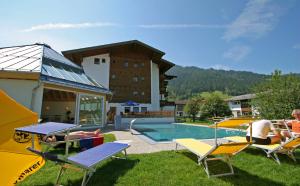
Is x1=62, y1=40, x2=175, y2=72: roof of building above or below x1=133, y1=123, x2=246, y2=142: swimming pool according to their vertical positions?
above

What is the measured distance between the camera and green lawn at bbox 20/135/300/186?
3715 mm

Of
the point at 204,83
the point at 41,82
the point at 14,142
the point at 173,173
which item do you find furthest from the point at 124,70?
the point at 204,83

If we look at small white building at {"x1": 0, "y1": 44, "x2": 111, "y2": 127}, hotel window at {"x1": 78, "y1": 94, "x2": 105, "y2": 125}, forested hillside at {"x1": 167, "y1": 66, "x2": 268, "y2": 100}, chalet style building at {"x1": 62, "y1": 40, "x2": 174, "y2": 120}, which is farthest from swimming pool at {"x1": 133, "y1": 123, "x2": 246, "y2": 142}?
forested hillside at {"x1": 167, "y1": 66, "x2": 268, "y2": 100}

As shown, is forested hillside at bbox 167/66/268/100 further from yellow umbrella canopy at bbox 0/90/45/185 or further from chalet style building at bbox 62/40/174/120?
yellow umbrella canopy at bbox 0/90/45/185

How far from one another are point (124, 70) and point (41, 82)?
73.6ft

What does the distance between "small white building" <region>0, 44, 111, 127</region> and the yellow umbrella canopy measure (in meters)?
7.64

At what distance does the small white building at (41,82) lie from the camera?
10.5 metres

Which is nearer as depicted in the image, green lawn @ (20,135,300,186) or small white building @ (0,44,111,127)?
green lawn @ (20,135,300,186)

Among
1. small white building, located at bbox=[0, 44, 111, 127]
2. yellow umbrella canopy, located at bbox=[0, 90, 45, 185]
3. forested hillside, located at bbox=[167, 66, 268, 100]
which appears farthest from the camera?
forested hillside, located at bbox=[167, 66, 268, 100]

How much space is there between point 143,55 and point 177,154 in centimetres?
2955

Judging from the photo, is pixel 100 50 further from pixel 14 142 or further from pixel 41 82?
pixel 14 142

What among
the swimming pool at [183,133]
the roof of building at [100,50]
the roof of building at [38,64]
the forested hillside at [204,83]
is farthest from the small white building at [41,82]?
the forested hillside at [204,83]

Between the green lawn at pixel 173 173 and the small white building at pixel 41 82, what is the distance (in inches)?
286

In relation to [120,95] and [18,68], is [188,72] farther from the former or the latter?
[18,68]
